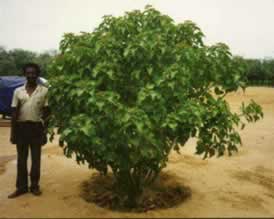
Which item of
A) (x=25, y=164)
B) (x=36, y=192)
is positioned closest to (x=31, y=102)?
(x=25, y=164)

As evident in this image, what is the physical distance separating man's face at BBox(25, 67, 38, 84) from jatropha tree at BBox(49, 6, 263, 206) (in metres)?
0.23

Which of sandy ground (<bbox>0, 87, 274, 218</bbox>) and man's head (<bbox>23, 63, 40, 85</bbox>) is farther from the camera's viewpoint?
man's head (<bbox>23, 63, 40, 85</bbox>)

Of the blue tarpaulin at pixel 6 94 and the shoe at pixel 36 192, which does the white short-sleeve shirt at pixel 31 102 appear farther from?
the blue tarpaulin at pixel 6 94

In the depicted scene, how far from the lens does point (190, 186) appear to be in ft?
22.7

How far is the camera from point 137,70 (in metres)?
5.59

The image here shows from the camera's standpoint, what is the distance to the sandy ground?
5.64 metres

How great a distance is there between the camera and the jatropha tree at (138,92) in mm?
5176

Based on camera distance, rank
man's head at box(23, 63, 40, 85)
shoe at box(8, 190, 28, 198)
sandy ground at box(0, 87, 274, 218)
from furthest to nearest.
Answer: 1. shoe at box(8, 190, 28, 198)
2. man's head at box(23, 63, 40, 85)
3. sandy ground at box(0, 87, 274, 218)

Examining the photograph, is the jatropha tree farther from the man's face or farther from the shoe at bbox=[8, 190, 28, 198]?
the shoe at bbox=[8, 190, 28, 198]

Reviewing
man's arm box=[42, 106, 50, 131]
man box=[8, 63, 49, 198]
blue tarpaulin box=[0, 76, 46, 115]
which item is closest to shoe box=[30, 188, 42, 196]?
man box=[8, 63, 49, 198]

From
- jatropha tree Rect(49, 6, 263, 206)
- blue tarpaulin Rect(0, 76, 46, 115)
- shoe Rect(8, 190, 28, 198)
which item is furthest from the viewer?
blue tarpaulin Rect(0, 76, 46, 115)

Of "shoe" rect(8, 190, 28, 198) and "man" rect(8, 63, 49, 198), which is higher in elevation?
"man" rect(8, 63, 49, 198)

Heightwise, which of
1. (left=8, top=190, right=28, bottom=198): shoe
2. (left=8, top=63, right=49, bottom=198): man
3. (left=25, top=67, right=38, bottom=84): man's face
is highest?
(left=25, top=67, right=38, bottom=84): man's face

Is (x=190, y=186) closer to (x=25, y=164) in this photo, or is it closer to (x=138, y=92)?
(x=138, y=92)
